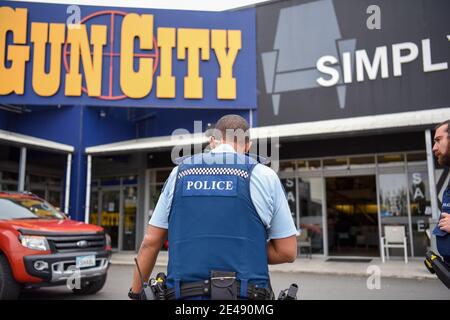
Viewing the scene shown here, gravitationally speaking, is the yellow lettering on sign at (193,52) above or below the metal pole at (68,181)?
above

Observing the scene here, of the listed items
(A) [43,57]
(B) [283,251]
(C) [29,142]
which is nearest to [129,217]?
(C) [29,142]

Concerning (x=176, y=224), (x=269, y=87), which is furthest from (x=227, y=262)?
(x=269, y=87)

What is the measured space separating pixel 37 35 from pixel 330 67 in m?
11.1

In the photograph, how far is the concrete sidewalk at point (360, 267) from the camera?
10.2 metres

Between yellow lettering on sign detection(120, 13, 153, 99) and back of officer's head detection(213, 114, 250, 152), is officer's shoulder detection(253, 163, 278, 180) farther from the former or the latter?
yellow lettering on sign detection(120, 13, 153, 99)

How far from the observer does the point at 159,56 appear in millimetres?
16328

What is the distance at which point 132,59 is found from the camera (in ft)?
53.5

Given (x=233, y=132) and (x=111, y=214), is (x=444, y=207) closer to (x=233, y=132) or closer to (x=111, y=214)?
(x=233, y=132)

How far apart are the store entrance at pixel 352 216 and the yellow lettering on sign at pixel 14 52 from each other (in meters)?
12.0

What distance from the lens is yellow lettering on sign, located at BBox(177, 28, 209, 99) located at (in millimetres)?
16094

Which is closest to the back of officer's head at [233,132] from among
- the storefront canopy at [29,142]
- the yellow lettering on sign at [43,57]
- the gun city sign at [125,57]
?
the storefront canopy at [29,142]

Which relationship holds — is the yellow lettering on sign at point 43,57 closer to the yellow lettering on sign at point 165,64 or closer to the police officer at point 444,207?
the yellow lettering on sign at point 165,64

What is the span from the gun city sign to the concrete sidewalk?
6.48 meters

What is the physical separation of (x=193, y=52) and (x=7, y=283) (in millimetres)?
11977
